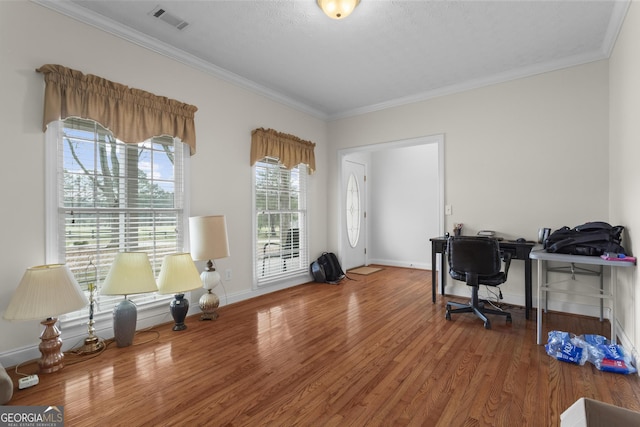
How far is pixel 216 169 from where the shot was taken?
145 inches

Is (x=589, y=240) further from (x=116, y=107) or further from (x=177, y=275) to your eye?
(x=116, y=107)

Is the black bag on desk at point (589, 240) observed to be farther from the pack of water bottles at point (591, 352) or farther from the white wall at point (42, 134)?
the white wall at point (42, 134)

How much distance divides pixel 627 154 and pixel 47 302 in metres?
4.54

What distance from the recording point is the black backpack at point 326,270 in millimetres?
4969

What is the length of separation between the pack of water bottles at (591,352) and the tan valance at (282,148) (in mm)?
3588

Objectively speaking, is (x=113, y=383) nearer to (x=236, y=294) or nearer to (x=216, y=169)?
(x=236, y=294)

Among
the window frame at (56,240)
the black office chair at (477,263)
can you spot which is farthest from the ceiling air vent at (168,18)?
the black office chair at (477,263)

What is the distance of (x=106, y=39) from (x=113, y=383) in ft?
9.32

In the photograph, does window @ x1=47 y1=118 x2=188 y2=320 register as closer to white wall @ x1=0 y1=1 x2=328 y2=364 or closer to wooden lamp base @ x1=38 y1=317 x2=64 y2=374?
white wall @ x1=0 y1=1 x2=328 y2=364

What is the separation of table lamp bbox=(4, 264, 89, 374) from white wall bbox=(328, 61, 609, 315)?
410cm

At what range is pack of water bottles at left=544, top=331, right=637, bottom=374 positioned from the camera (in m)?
2.17

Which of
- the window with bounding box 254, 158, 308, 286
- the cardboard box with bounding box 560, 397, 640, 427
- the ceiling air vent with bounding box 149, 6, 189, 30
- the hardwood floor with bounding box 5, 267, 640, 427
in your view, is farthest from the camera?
the window with bounding box 254, 158, 308, 286

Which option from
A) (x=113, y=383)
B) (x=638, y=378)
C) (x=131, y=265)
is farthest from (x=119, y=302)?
(x=638, y=378)

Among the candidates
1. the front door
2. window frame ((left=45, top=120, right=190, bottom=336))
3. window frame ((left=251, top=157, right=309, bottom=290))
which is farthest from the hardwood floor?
the front door
